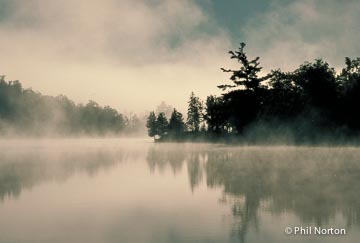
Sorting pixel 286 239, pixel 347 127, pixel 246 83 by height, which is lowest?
pixel 286 239

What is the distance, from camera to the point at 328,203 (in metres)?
15.0

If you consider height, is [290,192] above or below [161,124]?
below

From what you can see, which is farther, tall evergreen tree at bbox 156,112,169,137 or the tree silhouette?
tall evergreen tree at bbox 156,112,169,137

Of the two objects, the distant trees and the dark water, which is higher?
the distant trees

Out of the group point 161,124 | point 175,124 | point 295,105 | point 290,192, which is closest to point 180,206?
point 290,192

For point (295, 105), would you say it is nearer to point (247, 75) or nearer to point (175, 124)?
point (247, 75)

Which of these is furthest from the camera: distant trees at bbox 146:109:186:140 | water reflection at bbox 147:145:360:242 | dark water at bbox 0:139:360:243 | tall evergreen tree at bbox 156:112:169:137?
tall evergreen tree at bbox 156:112:169:137

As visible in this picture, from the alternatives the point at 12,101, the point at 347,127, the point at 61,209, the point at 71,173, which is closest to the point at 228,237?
the point at 61,209

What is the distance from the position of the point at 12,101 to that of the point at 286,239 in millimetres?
205020

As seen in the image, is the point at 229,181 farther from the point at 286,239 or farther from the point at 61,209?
the point at 286,239

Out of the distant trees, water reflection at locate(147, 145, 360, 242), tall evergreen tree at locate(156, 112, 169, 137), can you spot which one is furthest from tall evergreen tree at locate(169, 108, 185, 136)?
water reflection at locate(147, 145, 360, 242)

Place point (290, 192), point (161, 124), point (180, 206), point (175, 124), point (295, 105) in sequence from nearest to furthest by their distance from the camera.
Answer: point (180, 206) < point (290, 192) < point (295, 105) < point (175, 124) < point (161, 124)

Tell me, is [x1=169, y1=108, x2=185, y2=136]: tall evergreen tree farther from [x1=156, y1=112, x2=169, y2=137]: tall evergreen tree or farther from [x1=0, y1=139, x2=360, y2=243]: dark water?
[x1=0, y1=139, x2=360, y2=243]: dark water

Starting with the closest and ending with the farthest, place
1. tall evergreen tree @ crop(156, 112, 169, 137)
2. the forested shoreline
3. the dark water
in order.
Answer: the dark water
the forested shoreline
tall evergreen tree @ crop(156, 112, 169, 137)
